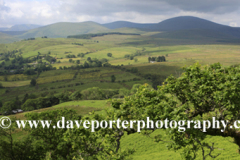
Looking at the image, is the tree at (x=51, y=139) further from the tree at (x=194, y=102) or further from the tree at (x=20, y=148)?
the tree at (x=194, y=102)

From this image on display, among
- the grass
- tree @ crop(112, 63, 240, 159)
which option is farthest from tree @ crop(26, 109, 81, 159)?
tree @ crop(112, 63, 240, 159)

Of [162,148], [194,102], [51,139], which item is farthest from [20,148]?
[194,102]

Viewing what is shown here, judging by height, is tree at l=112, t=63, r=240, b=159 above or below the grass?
above

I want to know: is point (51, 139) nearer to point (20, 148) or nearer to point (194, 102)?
point (20, 148)

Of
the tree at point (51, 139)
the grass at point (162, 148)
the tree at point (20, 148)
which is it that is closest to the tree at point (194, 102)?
the grass at point (162, 148)

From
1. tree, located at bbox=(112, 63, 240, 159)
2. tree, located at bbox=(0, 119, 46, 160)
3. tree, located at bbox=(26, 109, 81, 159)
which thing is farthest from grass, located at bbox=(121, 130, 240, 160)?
tree, located at bbox=(0, 119, 46, 160)

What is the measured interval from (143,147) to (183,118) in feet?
100

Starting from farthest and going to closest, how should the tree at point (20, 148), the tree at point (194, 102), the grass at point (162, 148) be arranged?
the tree at point (20, 148) < the grass at point (162, 148) < the tree at point (194, 102)

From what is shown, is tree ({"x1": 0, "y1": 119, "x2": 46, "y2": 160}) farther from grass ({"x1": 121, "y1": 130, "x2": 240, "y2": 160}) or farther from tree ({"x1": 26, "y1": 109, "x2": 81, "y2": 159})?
grass ({"x1": 121, "y1": 130, "x2": 240, "y2": 160})

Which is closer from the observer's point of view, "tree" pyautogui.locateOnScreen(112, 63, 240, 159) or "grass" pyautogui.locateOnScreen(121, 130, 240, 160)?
"tree" pyautogui.locateOnScreen(112, 63, 240, 159)

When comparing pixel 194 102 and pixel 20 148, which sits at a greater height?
pixel 194 102

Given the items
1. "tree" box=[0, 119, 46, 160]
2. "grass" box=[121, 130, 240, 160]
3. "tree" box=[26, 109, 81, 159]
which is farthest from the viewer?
"tree" box=[26, 109, 81, 159]

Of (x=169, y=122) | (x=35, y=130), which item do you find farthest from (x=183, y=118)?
(x=35, y=130)

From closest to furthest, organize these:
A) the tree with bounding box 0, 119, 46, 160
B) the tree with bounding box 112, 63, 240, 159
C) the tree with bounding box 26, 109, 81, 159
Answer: the tree with bounding box 112, 63, 240, 159, the tree with bounding box 0, 119, 46, 160, the tree with bounding box 26, 109, 81, 159
